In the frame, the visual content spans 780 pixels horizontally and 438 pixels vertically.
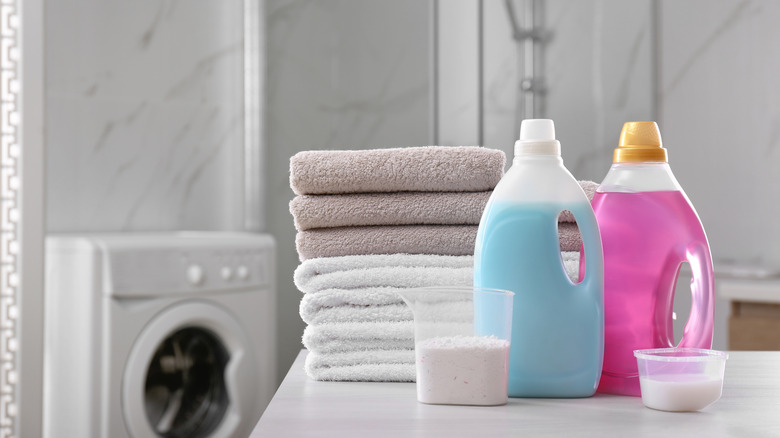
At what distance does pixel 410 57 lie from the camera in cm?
266

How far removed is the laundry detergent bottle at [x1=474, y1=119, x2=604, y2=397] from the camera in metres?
0.50

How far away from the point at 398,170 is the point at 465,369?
188mm

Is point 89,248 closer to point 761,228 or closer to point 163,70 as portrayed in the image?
point 163,70

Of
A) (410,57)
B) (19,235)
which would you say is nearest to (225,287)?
(19,235)

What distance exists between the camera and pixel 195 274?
74.2 inches

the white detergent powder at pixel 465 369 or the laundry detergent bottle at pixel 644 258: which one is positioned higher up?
the laundry detergent bottle at pixel 644 258

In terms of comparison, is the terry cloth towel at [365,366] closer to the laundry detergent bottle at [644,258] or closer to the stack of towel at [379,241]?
the stack of towel at [379,241]

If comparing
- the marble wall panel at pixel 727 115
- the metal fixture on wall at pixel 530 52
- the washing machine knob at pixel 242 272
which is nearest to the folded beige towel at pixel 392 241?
the washing machine knob at pixel 242 272

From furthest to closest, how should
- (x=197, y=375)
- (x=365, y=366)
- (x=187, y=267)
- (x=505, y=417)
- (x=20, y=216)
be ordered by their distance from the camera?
(x=197, y=375) < (x=187, y=267) < (x=20, y=216) < (x=365, y=366) < (x=505, y=417)

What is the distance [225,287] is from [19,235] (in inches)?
20.7

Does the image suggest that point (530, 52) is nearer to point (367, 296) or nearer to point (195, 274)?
point (195, 274)

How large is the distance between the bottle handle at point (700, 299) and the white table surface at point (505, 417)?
0.05 metres

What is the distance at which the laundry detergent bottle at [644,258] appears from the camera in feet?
1.65

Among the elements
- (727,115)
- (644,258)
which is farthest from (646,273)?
(727,115)
